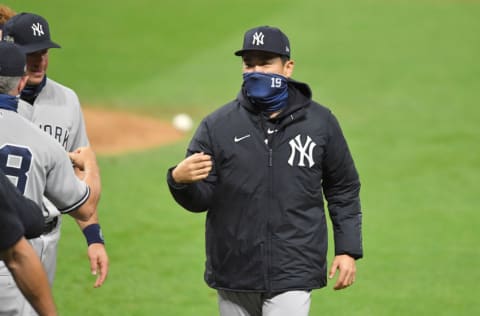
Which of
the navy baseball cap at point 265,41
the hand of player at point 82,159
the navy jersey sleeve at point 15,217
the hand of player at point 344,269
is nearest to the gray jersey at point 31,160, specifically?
the hand of player at point 82,159

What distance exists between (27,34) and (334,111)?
400 inches

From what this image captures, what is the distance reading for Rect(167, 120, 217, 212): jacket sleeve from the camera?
5000 mm

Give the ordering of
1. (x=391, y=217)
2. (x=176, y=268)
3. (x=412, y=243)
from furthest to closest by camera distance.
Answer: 1. (x=391, y=217)
2. (x=412, y=243)
3. (x=176, y=268)

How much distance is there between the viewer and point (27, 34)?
5.56 metres

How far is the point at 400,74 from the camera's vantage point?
18031mm

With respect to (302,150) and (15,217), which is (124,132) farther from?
(15,217)

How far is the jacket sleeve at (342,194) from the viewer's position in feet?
17.3

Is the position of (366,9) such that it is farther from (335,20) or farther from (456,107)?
(456,107)

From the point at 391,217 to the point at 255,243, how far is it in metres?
5.76

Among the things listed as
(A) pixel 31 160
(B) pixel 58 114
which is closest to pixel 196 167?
(A) pixel 31 160

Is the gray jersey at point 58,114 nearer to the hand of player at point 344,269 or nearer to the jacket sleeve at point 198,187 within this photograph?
the jacket sleeve at point 198,187

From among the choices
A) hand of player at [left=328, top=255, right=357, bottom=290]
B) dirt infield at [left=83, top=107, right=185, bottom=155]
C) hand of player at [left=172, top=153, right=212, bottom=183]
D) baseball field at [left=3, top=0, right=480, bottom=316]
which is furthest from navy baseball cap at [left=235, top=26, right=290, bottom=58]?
Result: dirt infield at [left=83, top=107, right=185, bottom=155]

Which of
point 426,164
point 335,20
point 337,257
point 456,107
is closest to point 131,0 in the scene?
point 335,20

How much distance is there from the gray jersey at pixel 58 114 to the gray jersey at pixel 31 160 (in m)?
1.12
